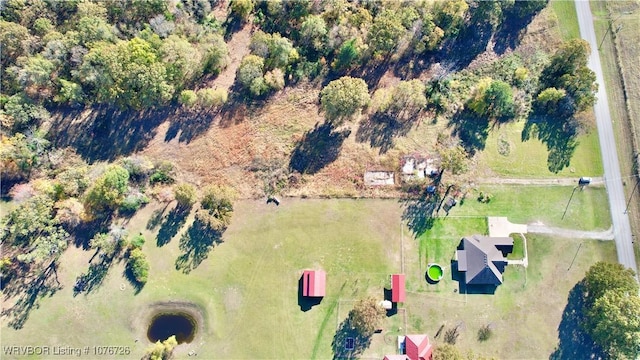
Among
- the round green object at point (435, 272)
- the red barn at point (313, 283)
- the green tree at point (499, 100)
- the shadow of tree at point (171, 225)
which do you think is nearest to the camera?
the red barn at point (313, 283)

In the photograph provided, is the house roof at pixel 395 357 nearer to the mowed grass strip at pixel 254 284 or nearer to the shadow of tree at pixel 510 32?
the mowed grass strip at pixel 254 284

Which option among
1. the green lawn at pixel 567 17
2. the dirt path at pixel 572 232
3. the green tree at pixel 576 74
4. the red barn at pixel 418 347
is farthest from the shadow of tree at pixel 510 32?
the red barn at pixel 418 347

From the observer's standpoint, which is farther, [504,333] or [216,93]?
[216,93]

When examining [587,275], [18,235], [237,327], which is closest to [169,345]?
[237,327]

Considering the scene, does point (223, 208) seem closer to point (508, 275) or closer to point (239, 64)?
point (239, 64)

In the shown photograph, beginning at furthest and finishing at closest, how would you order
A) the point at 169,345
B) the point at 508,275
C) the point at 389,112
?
the point at 389,112 → the point at 508,275 → the point at 169,345

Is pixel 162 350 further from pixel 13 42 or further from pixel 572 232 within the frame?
pixel 572 232

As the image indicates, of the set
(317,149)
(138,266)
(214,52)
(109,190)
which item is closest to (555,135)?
(317,149)

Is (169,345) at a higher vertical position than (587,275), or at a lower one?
lower
